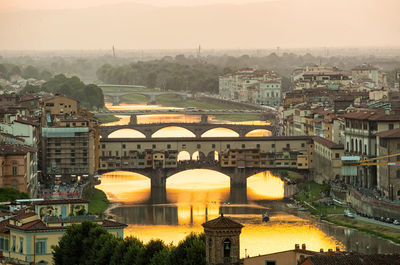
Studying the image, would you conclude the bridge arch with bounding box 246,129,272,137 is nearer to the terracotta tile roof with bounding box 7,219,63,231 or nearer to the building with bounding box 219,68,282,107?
the building with bounding box 219,68,282,107

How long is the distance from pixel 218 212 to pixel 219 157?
1284cm

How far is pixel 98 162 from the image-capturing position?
199ft

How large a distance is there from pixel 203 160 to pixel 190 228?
17.1m

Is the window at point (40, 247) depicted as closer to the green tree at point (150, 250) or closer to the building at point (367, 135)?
the green tree at point (150, 250)

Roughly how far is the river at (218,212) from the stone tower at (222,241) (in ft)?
39.8

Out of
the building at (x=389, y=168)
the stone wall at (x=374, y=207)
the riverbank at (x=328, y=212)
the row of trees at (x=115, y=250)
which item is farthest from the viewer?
the building at (x=389, y=168)

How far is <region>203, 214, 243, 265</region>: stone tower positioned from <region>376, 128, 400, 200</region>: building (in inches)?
988

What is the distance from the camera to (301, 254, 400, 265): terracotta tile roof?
80.7ft

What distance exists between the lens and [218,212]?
162ft

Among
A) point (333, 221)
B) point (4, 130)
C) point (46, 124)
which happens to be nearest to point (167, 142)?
point (46, 124)

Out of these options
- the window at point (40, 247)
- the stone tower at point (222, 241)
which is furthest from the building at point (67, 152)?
the stone tower at point (222, 241)

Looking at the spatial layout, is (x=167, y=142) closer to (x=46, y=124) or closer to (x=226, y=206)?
(x=46, y=124)

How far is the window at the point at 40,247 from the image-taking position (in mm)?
31453

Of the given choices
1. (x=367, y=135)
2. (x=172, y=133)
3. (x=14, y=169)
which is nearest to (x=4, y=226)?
(x=14, y=169)
